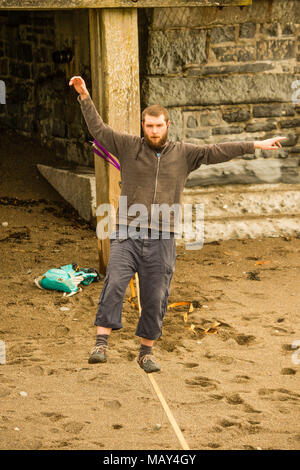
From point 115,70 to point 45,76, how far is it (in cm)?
397

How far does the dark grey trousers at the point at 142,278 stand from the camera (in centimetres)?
472

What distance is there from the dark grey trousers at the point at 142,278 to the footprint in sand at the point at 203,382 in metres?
0.49

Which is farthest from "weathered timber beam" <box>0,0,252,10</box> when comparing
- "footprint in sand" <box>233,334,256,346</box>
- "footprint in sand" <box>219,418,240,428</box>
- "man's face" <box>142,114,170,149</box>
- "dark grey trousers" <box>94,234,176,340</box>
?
"footprint in sand" <box>219,418,240,428</box>

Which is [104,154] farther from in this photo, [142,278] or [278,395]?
[278,395]

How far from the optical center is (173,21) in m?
7.77

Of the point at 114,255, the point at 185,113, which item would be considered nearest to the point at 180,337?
the point at 114,255

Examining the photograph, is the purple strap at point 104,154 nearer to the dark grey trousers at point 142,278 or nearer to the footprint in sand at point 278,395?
the dark grey trousers at point 142,278

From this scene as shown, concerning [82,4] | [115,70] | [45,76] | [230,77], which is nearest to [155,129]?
[115,70]

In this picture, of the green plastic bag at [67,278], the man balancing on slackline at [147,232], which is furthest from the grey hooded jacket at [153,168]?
the green plastic bag at [67,278]

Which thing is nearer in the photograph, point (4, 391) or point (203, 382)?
point (4, 391)

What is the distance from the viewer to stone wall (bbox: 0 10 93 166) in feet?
29.2

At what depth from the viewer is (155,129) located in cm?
470

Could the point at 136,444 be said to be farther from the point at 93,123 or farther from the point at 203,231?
the point at 203,231
